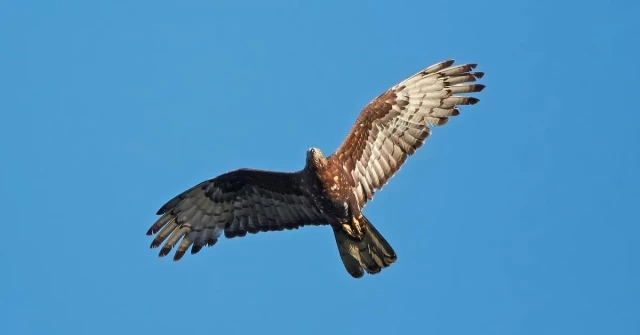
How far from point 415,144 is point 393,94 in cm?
83

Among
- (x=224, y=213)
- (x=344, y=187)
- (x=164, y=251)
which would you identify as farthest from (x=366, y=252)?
(x=164, y=251)

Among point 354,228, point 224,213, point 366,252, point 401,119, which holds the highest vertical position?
point 401,119

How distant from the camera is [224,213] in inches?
655

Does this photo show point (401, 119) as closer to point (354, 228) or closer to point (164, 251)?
point (354, 228)

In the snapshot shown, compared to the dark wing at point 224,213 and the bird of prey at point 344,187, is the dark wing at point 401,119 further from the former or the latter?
the dark wing at point 224,213

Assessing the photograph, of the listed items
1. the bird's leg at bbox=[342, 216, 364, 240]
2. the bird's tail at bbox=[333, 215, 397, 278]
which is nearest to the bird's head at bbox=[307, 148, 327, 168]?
the bird's leg at bbox=[342, 216, 364, 240]

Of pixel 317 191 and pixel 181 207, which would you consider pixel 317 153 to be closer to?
pixel 317 191

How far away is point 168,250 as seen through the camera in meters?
16.6

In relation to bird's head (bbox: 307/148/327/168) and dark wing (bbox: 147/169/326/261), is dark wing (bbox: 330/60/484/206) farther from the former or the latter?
dark wing (bbox: 147/169/326/261)

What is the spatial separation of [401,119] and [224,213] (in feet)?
10.3

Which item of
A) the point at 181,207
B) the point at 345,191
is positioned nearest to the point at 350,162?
the point at 345,191

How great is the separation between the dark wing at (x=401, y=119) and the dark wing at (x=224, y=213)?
1115mm

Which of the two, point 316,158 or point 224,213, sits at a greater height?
point 224,213

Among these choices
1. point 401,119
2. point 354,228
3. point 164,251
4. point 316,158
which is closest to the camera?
point 316,158
